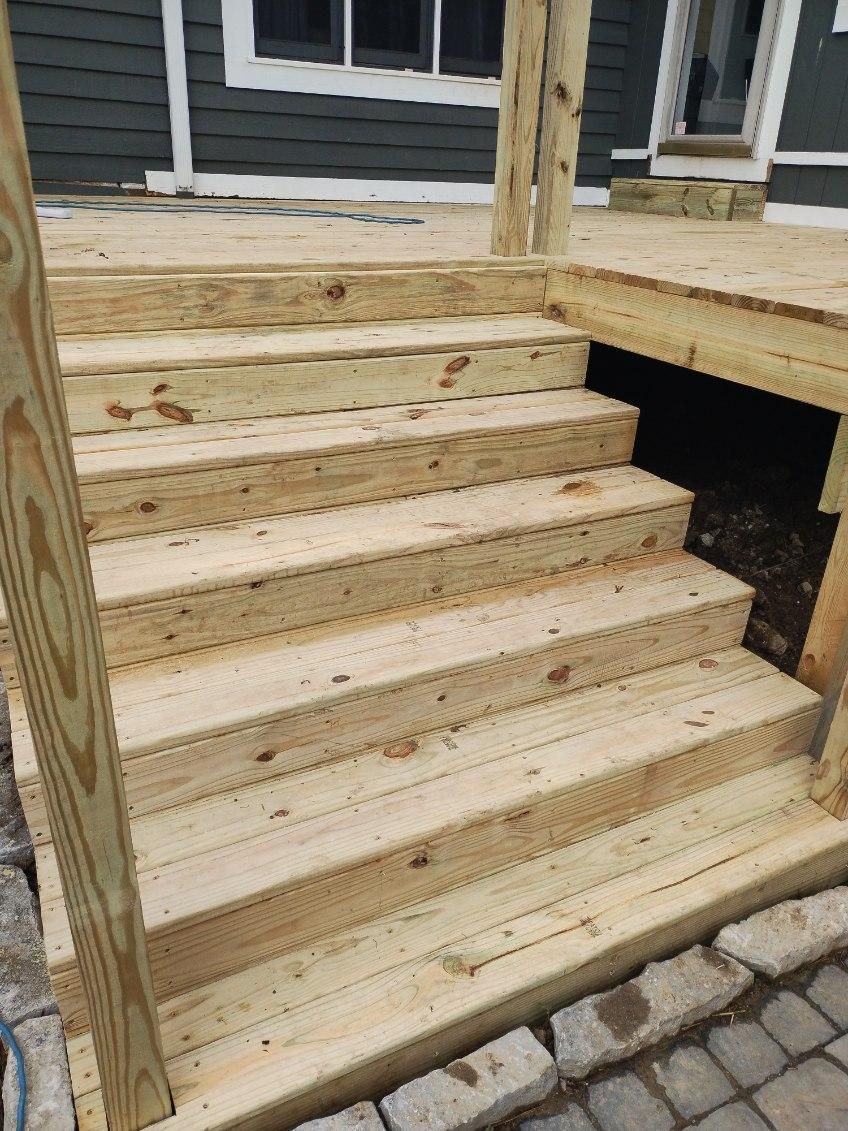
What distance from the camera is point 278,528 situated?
6.73 feet

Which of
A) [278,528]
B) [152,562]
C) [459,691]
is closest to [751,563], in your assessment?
[459,691]

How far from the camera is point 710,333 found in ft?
7.39

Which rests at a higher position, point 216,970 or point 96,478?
point 96,478

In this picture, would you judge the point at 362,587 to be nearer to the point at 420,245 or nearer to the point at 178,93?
the point at 420,245

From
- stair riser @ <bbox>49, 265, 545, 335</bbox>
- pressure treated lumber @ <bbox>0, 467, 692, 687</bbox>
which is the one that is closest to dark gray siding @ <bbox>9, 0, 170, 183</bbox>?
stair riser @ <bbox>49, 265, 545, 335</bbox>

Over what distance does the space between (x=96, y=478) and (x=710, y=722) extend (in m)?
1.58

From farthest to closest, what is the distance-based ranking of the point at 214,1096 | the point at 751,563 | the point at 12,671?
1. the point at 751,563
2. the point at 12,671
3. the point at 214,1096

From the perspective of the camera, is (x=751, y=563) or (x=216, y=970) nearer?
(x=216, y=970)

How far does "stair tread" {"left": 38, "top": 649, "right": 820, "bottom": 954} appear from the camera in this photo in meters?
1.52

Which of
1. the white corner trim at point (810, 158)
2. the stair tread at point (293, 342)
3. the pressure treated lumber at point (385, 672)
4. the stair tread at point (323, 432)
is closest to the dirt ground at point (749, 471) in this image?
the pressure treated lumber at point (385, 672)

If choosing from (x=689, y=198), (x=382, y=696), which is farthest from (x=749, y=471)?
(x=689, y=198)

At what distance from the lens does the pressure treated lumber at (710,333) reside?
198cm

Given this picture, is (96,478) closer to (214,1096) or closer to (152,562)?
(152,562)

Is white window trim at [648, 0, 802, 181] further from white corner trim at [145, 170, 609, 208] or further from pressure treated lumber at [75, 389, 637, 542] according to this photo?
pressure treated lumber at [75, 389, 637, 542]
